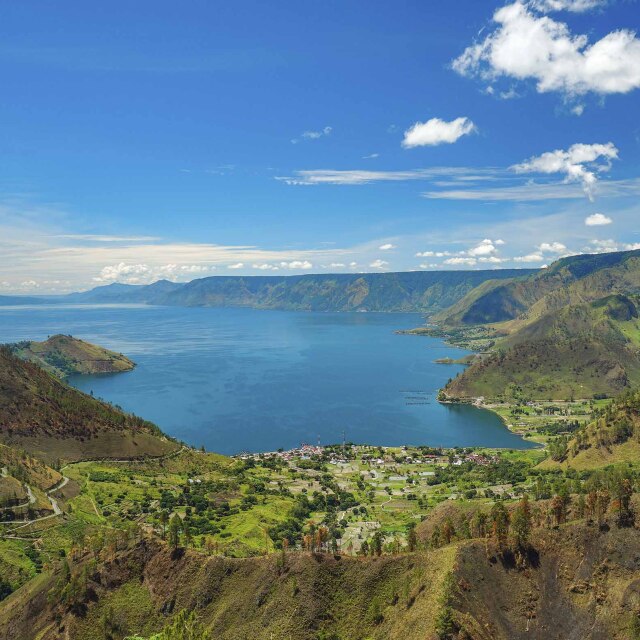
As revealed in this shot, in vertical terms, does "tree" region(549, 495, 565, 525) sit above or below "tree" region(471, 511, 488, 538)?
above

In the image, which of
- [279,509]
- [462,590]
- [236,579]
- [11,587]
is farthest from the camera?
[279,509]

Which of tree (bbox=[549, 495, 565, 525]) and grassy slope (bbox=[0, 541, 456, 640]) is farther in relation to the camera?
tree (bbox=[549, 495, 565, 525])

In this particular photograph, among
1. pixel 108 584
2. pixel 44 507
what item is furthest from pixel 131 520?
pixel 108 584

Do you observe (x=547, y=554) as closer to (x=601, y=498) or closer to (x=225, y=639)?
(x=601, y=498)

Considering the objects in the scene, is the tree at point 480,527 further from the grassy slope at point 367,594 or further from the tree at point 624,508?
the tree at point 624,508

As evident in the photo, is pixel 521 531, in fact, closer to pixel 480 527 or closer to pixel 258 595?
pixel 480 527

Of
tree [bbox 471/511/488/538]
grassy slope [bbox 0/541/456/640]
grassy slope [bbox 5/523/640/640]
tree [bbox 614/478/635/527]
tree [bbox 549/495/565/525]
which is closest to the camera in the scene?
grassy slope [bbox 5/523/640/640]

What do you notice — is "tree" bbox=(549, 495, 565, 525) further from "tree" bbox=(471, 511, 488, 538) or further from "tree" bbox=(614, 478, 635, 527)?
"tree" bbox=(471, 511, 488, 538)

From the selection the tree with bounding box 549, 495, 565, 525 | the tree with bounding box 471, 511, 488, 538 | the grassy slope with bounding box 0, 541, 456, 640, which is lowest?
the grassy slope with bounding box 0, 541, 456, 640

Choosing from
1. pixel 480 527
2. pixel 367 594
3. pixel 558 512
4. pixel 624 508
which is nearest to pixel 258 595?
pixel 367 594

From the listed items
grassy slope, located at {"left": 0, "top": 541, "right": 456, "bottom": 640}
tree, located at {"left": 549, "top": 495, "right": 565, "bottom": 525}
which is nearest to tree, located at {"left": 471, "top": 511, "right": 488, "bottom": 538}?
tree, located at {"left": 549, "top": 495, "right": 565, "bottom": 525}

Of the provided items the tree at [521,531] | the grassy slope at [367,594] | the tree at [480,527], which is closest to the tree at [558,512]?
the grassy slope at [367,594]
